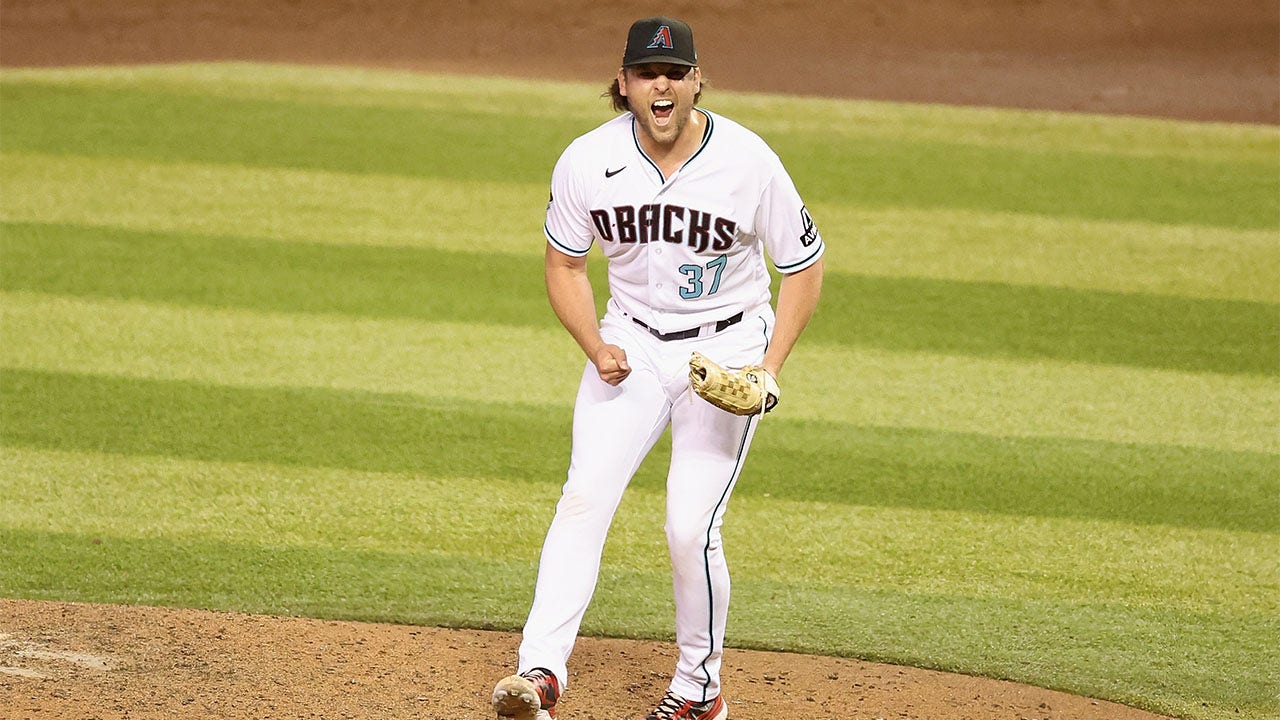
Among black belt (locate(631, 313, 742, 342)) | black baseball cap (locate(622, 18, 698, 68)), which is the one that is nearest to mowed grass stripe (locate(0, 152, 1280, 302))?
black belt (locate(631, 313, 742, 342))

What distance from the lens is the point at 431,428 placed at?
663 cm

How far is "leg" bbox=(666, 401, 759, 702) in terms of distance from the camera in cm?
400

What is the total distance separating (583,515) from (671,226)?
80 cm

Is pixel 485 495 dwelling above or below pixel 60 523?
above

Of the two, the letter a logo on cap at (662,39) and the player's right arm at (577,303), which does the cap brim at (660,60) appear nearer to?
the letter a logo on cap at (662,39)

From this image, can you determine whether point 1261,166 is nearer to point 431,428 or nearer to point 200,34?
point 431,428

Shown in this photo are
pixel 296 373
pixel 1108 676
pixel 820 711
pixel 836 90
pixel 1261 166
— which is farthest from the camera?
pixel 836 90

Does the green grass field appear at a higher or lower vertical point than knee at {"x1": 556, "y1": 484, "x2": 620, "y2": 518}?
higher

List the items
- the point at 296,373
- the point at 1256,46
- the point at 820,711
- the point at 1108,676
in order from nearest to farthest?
the point at 820,711 < the point at 1108,676 < the point at 296,373 < the point at 1256,46

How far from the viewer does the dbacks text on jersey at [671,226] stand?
13.1ft

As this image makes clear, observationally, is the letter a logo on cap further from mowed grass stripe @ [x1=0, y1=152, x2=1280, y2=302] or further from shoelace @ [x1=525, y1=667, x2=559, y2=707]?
mowed grass stripe @ [x1=0, y1=152, x2=1280, y2=302]

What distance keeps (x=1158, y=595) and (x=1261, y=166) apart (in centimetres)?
614

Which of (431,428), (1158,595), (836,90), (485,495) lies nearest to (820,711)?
(1158,595)

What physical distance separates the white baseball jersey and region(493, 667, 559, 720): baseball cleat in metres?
0.99
